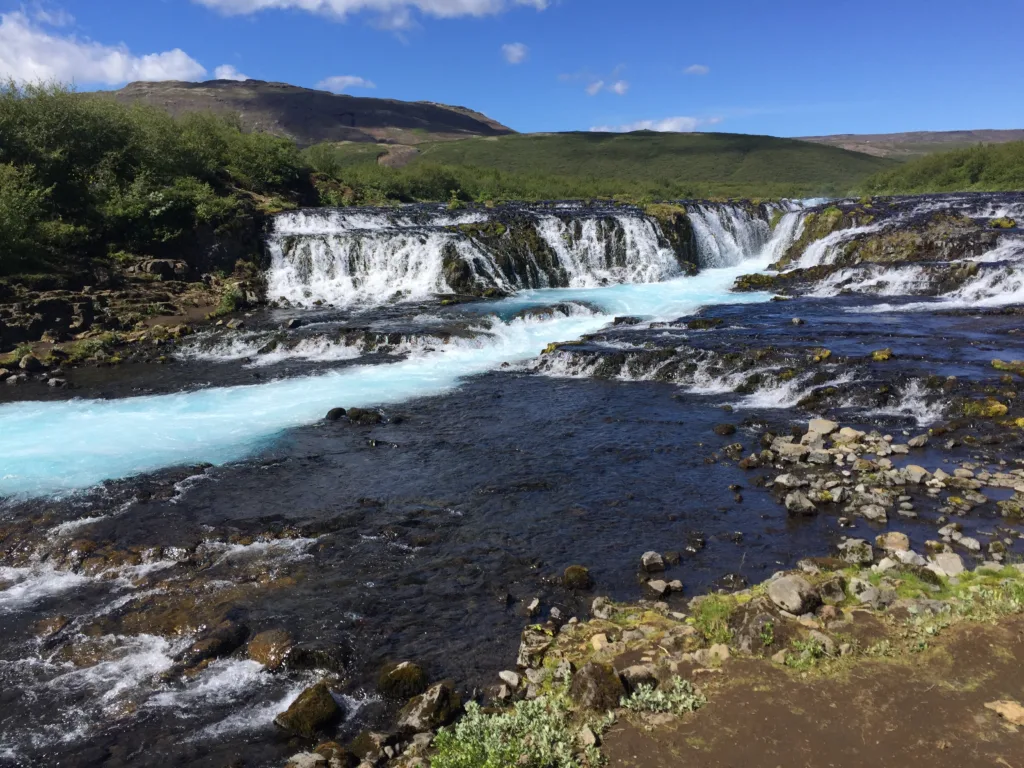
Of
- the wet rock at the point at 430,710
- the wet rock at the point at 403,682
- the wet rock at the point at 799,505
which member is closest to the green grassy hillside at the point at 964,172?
the wet rock at the point at 799,505

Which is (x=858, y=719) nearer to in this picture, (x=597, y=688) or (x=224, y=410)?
(x=597, y=688)

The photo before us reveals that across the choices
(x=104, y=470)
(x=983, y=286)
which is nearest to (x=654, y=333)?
(x=983, y=286)

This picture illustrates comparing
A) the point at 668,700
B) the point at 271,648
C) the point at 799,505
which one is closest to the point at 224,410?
the point at 271,648

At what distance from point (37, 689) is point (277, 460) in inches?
315

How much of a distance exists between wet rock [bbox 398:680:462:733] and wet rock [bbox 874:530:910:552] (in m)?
7.22

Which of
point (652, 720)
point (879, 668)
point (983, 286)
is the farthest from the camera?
point (983, 286)

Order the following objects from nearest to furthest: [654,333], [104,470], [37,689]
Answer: [37,689]
[104,470]
[654,333]

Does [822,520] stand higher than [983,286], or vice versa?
[983,286]

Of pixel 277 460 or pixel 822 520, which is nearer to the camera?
pixel 822 520

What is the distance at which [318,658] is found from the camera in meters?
8.61

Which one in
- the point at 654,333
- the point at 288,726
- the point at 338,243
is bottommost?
the point at 288,726

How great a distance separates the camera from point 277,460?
626 inches

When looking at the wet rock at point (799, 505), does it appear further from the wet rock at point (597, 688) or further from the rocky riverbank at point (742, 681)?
the wet rock at point (597, 688)

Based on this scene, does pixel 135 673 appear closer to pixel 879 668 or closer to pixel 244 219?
pixel 879 668
